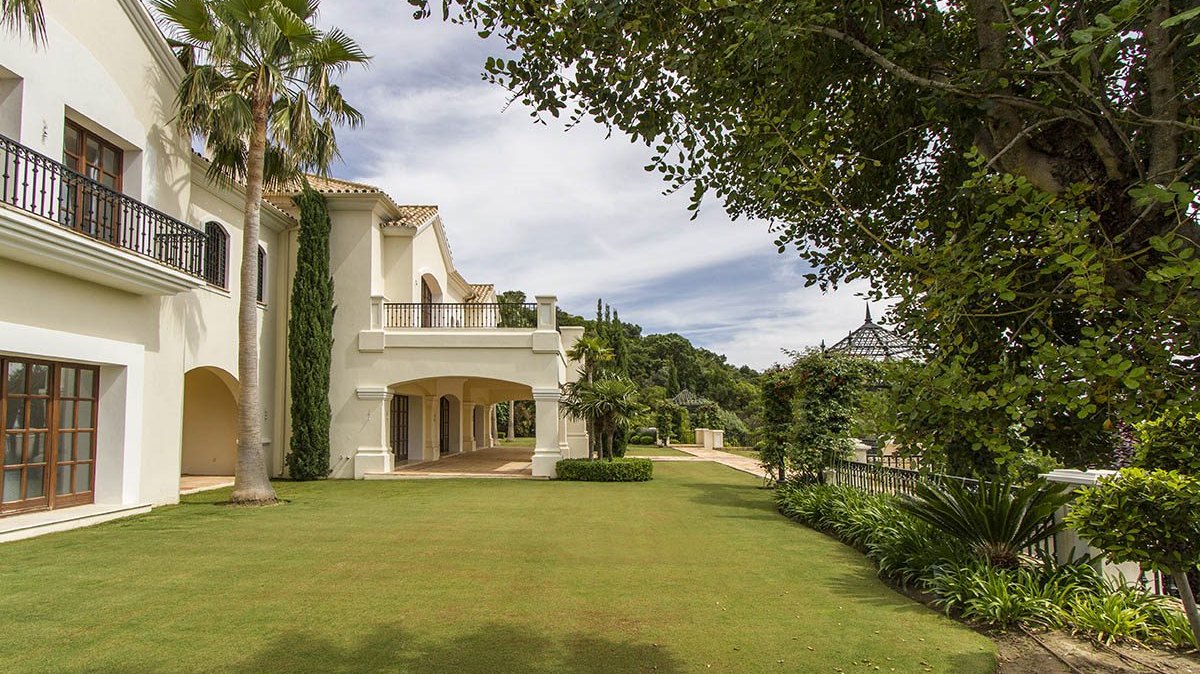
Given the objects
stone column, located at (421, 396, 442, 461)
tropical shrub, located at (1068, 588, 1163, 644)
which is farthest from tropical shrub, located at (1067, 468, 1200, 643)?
stone column, located at (421, 396, 442, 461)

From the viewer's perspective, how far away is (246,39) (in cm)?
1316

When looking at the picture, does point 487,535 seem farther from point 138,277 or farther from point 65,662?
point 138,277

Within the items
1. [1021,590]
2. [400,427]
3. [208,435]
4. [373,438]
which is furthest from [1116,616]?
[400,427]

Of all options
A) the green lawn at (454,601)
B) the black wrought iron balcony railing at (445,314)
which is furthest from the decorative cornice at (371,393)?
→ the green lawn at (454,601)

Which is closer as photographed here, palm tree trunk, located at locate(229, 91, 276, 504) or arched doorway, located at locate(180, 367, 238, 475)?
palm tree trunk, located at locate(229, 91, 276, 504)

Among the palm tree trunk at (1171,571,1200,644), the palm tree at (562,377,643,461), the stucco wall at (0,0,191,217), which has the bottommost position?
the palm tree trunk at (1171,571,1200,644)

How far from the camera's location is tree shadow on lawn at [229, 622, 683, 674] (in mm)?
4965

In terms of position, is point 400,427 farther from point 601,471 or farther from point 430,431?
point 601,471

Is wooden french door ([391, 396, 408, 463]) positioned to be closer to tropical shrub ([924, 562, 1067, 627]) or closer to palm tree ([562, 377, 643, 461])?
palm tree ([562, 377, 643, 461])

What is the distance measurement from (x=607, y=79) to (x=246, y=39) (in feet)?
40.1

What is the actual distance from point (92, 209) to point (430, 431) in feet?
54.9

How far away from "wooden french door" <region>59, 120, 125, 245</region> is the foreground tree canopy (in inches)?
368

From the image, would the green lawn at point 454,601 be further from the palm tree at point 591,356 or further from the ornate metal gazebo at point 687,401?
the ornate metal gazebo at point 687,401

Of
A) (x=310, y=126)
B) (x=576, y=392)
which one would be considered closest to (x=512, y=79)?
(x=310, y=126)
